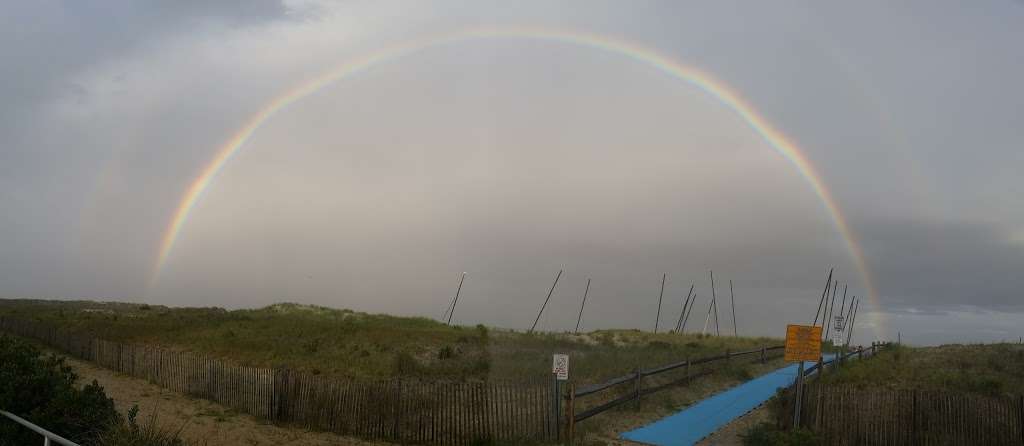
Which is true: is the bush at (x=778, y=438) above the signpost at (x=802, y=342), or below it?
below

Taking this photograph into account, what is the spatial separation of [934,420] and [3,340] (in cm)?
1713

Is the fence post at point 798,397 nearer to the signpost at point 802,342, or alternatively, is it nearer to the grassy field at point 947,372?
the signpost at point 802,342

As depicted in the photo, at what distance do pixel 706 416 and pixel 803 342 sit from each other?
471 cm

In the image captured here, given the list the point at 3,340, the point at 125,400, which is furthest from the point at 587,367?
the point at 3,340

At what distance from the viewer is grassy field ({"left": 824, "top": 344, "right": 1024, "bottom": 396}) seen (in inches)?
750

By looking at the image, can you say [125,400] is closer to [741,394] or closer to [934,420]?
[741,394]

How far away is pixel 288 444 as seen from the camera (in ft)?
48.5

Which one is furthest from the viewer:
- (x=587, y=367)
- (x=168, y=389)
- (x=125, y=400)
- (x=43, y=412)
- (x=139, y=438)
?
(x=587, y=367)

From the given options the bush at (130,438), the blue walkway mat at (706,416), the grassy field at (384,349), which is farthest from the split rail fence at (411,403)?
the bush at (130,438)

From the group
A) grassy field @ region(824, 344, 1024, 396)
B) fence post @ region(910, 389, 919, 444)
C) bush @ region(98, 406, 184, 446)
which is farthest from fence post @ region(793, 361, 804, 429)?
bush @ region(98, 406, 184, 446)

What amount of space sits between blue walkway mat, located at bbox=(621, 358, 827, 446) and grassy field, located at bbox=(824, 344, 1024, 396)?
2.31 m

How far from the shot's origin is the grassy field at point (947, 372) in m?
19.0

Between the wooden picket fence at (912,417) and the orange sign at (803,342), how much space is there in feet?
3.78

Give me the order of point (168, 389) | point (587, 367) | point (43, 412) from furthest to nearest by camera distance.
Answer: point (587, 367) → point (168, 389) → point (43, 412)
